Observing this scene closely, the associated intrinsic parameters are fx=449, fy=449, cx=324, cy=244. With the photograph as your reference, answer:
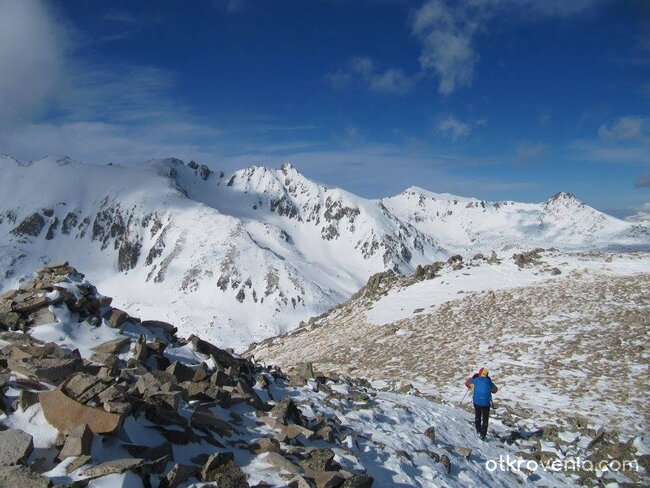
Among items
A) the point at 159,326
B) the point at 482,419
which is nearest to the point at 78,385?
the point at 159,326

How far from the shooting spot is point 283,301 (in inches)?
7293

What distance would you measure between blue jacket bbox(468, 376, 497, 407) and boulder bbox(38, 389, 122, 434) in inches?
412

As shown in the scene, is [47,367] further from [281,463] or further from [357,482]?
[357,482]

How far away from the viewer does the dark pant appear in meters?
13.6

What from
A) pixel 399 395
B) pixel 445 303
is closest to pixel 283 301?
pixel 445 303

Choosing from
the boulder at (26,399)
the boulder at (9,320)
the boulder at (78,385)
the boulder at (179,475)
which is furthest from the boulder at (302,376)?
the boulder at (26,399)

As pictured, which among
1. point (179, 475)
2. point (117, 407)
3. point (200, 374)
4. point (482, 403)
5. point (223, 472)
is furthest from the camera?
point (482, 403)

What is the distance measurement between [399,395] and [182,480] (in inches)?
440

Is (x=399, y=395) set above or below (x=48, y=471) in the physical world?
below

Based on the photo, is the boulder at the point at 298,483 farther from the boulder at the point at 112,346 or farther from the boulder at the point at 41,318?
the boulder at the point at 41,318

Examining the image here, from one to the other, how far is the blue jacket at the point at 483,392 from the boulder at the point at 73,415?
1045 centimetres

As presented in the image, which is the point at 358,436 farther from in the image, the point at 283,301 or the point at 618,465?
the point at 283,301

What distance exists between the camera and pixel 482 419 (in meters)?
13.9

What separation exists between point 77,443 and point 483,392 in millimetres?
11236
